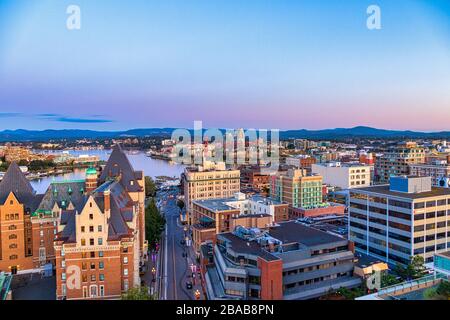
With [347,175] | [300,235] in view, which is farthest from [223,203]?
[347,175]

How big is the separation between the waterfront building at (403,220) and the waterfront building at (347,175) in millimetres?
10761

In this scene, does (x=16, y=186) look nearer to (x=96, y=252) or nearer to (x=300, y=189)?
(x=96, y=252)

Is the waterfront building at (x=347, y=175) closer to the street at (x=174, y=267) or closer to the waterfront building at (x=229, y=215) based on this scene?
the waterfront building at (x=229, y=215)

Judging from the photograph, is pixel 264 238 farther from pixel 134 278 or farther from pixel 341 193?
pixel 341 193

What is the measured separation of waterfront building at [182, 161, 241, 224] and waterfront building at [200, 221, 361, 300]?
8731 mm

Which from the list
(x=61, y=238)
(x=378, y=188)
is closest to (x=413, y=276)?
(x=378, y=188)

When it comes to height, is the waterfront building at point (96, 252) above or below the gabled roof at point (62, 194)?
below

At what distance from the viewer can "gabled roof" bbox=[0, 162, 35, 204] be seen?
1041cm

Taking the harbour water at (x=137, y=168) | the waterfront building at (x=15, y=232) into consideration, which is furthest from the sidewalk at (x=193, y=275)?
the harbour water at (x=137, y=168)

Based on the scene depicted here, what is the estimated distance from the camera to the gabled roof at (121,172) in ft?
38.6

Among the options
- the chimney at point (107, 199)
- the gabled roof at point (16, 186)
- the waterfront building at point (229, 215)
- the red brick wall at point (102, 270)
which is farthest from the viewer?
the waterfront building at point (229, 215)

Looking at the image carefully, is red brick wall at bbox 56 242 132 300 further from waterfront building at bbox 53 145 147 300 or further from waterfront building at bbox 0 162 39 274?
waterfront building at bbox 0 162 39 274

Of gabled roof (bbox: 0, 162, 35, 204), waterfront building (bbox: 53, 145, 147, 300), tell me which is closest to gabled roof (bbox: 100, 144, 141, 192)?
gabled roof (bbox: 0, 162, 35, 204)
